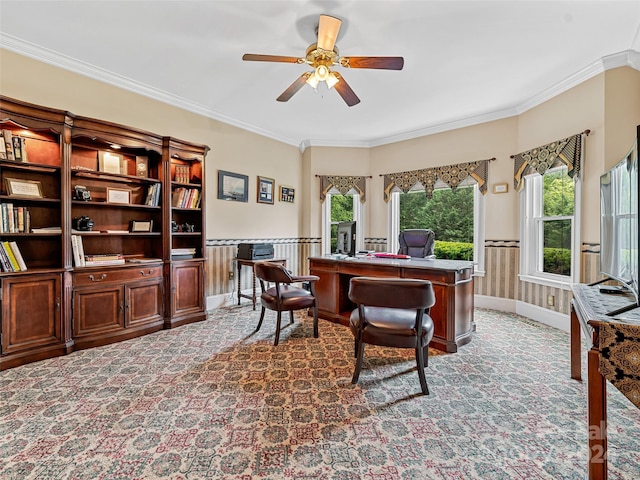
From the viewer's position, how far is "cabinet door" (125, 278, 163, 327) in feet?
10.2

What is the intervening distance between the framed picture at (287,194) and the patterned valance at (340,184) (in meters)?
0.53

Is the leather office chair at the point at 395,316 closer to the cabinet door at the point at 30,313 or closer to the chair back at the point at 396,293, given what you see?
the chair back at the point at 396,293

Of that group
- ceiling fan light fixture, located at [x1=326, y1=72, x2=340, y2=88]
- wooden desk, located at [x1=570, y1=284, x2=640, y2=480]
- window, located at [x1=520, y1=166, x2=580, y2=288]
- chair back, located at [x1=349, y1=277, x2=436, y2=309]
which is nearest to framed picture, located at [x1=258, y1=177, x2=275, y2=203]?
ceiling fan light fixture, located at [x1=326, y1=72, x2=340, y2=88]

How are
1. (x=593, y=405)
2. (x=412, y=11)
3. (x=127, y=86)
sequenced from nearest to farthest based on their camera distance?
(x=593, y=405)
(x=412, y=11)
(x=127, y=86)

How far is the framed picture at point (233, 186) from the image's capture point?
4.38 metres

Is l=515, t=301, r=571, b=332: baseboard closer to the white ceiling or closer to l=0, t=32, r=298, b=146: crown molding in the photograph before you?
the white ceiling

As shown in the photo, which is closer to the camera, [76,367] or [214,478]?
[214,478]

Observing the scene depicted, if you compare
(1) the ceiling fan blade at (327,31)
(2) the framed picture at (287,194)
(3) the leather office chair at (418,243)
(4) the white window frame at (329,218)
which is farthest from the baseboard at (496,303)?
(1) the ceiling fan blade at (327,31)

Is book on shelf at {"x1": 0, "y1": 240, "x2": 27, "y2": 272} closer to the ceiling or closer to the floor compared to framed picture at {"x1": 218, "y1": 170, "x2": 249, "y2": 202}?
closer to the floor

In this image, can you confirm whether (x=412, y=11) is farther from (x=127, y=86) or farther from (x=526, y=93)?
(x=127, y=86)

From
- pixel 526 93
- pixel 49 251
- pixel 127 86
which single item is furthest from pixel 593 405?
pixel 127 86

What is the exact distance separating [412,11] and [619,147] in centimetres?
250

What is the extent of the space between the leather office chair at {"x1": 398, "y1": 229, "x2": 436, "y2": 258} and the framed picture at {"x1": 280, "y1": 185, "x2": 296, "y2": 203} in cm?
220

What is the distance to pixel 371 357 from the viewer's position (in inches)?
105
